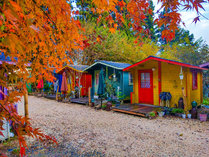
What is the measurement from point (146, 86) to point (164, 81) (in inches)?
46.7

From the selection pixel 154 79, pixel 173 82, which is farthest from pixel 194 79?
pixel 154 79

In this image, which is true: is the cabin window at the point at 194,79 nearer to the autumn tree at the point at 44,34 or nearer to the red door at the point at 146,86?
the red door at the point at 146,86

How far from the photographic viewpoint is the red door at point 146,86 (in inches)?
354

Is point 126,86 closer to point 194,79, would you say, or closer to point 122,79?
point 122,79

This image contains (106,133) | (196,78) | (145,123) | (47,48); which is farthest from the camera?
(196,78)

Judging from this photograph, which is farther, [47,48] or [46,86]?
[46,86]

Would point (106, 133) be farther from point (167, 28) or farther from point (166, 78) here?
point (166, 78)

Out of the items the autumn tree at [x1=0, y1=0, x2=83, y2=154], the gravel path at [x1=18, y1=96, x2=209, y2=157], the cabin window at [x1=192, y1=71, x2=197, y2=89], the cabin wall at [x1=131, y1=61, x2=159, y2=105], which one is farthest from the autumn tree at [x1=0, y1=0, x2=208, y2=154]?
the cabin window at [x1=192, y1=71, x2=197, y2=89]

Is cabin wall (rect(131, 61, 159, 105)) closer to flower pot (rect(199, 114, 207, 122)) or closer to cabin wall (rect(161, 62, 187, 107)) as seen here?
cabin wall (rect(161, 62, 187, 107))

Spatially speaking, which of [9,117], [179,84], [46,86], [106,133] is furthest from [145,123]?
[46,86]

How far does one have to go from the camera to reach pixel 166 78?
8336 millimetres

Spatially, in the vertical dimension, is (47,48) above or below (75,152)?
above

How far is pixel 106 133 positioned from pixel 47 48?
359cm

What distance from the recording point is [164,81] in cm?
842
